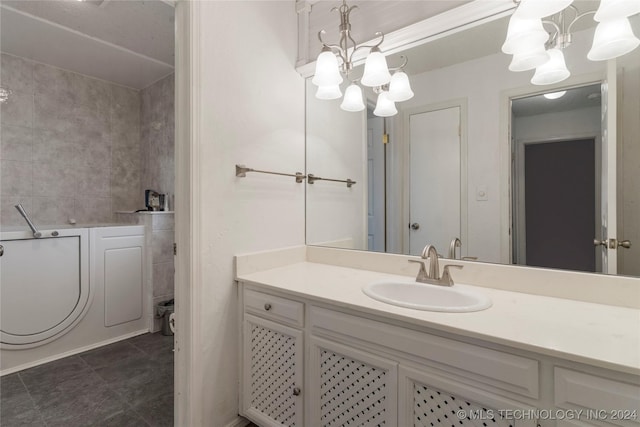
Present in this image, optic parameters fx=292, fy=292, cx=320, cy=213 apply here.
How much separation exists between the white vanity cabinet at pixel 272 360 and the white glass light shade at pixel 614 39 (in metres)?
1.48

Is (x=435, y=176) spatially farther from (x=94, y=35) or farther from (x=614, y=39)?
(x=94, y=35)

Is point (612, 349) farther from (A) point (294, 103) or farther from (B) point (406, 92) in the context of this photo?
(A) point (294, 103)

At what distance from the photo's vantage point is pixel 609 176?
1109 millimetres

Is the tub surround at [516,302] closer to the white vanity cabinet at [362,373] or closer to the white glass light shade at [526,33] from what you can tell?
the white vanity cabinet at [362,373]

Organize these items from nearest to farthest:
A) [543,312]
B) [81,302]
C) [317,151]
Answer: [543,312] < [317,151] < [81,302]

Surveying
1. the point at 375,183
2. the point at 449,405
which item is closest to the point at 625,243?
the point at 449,405

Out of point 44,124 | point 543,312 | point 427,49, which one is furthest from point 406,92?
point 44,124

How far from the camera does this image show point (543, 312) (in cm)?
97

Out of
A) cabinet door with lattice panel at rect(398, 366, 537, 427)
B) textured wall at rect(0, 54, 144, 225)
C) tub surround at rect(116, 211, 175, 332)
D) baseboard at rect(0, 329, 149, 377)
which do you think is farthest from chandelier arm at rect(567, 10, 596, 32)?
textured wall at rect(0, 54, 144, 225)

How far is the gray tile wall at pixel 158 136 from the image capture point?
296 centimetres

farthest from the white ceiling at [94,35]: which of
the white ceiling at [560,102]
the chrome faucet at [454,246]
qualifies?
the chrome faucet at [454,246]

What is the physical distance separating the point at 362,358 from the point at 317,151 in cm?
131

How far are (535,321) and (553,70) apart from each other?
3.19 feet

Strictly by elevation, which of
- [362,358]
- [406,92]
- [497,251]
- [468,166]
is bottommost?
[362,358]
